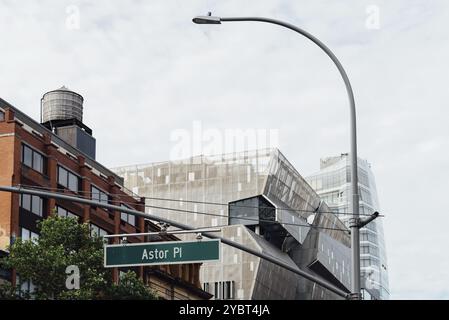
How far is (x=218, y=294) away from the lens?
11575 centimetres

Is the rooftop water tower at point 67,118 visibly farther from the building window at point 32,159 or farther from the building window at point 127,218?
the building window at point 32,159

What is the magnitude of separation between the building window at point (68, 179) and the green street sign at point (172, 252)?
47.9 metres

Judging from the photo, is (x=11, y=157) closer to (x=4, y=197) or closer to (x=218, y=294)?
(x=4, y=197)

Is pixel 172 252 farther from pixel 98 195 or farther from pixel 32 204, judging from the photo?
pixel 98 195

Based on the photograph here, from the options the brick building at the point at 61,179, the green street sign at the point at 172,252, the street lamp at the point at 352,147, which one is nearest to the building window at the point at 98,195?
the brick building at the point at 61,179

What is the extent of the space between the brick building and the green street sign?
32.1 metres

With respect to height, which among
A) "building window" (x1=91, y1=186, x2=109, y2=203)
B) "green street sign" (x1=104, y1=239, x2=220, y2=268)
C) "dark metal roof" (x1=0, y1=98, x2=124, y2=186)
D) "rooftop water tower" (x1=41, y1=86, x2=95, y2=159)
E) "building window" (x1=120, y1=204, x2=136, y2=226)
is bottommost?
"green street sign" (x1=104, y1=239, x2=220, y2=268)

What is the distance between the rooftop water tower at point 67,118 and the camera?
8238 centimetres

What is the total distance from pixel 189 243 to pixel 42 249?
92.2 feet

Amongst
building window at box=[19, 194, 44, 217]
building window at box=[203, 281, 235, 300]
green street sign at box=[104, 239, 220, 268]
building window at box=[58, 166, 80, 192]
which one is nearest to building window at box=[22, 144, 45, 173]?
building window at box=[19, 194, 44, 217]

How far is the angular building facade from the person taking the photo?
114 metres

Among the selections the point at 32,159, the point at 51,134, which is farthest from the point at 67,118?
the point at 32,159

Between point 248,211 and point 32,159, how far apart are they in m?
55.1

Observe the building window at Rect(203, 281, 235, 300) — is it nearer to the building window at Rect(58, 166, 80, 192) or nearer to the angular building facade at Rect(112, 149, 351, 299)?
the angular building facade at Rect(112, 149, 351, 299)
